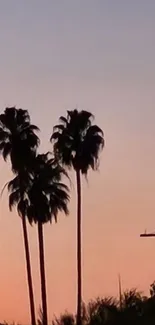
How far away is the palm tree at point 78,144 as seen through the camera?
7075 centimetres

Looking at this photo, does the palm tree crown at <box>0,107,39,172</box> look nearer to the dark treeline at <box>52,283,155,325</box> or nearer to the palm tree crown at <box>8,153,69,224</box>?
the palm tree crown at <box>8,153,69,224</box>

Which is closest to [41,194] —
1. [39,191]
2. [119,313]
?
[39,191]

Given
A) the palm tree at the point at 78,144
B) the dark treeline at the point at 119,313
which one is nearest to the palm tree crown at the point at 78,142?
the palm tree at the point at 78,144

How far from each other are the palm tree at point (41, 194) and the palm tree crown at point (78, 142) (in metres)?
1.01

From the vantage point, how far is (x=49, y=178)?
6956 cm

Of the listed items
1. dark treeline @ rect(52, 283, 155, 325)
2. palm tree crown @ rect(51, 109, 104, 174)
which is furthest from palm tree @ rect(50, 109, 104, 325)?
dark treeline @ rect(52, 283, 155, 325)

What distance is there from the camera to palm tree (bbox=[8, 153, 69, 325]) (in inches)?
2692

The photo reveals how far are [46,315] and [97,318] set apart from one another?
86.2ft

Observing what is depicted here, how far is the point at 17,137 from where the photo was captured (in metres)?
70.0

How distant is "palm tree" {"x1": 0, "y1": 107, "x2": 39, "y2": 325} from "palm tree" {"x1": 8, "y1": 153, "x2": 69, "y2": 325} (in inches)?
15.9

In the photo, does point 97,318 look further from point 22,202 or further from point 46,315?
point 22,202

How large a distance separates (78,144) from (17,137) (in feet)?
13.5

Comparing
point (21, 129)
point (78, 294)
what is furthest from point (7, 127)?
point (78, 294)

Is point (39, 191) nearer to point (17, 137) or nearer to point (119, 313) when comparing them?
point (17, 137)
